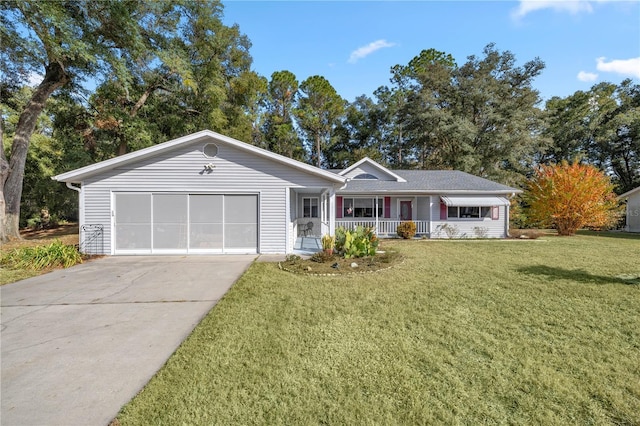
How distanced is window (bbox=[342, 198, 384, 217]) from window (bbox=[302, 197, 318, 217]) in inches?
65.4

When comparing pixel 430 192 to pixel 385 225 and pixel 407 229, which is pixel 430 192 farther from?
pixel 385 225

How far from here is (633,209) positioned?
20.7 metres

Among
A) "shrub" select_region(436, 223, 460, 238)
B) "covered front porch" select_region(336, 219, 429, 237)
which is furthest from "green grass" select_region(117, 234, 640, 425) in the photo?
"covered front porch" select_region(336, 219, 429, 237)

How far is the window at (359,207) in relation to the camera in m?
16.4

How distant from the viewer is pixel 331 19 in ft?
37.4

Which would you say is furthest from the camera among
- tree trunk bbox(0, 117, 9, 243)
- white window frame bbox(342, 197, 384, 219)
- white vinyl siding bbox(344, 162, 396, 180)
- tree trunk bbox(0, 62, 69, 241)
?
white vinyl siding bbox(344, 162, 396, 180)

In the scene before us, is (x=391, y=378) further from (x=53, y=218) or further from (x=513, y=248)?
(x=53, y=218)

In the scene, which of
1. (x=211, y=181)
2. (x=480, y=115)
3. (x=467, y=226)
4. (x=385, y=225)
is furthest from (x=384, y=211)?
(x=480, y=115)

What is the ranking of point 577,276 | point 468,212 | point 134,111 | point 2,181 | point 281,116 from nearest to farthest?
point 577,276
point 2,181
point 468,212
point 134,111
point 281,116

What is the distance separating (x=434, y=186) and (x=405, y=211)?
2133 millimetres

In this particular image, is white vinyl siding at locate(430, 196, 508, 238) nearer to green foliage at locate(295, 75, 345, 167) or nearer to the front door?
the front door

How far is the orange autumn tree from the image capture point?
15.8m

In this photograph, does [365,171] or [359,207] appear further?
[365,171]

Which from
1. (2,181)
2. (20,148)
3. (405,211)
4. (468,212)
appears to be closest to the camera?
(2,181)
